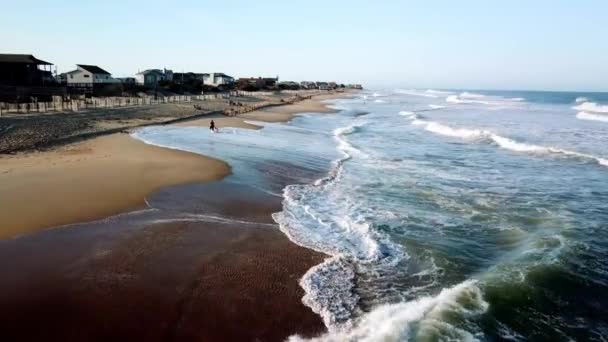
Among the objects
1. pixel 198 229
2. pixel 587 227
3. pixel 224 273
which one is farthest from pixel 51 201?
pixel 587 227

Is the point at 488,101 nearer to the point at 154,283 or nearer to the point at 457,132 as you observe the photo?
the point at 457,132

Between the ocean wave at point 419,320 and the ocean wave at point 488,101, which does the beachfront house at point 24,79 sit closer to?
the ocean wave at point 419,320

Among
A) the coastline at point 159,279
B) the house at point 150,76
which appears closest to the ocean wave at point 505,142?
the coastline at point 159,279

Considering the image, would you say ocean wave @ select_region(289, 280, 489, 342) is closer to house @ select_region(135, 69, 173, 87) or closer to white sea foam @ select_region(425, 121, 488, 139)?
white sea foam @ select_region(425, 121, 488, 139)

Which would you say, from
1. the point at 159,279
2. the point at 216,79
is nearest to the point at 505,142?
the point at 159,279

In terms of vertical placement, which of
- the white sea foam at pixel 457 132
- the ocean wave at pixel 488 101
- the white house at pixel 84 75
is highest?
the white house at pixel 84 75
